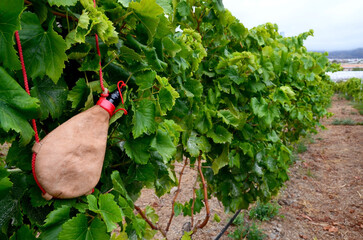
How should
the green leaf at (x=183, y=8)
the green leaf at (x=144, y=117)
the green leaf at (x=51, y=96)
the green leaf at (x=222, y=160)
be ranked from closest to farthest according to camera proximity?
1. the green leaf at (x=51, y=96)
2. the green leaf at (x=144, y=117)
3. the green leaf at (x=183, y=8)
4. the green leaf at (x=222, y=160)

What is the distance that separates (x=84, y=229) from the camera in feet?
2.11

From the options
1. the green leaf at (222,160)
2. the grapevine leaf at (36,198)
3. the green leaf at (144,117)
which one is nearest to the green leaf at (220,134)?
the green leaf at (222,160)

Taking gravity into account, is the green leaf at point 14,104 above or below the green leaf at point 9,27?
below

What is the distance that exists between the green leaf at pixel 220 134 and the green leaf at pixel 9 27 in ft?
4.53

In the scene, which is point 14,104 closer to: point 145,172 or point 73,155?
point 73,155

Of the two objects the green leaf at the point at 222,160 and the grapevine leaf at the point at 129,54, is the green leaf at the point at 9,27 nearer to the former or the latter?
the grapevine leaf at the point at 129,54

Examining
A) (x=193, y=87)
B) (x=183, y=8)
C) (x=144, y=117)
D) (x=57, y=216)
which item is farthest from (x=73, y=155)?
(x=183, y=8)

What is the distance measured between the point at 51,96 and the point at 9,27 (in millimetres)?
240

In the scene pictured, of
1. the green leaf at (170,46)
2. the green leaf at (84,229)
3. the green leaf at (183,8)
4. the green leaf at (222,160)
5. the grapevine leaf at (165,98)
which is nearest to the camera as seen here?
the green leaf at (84,229)

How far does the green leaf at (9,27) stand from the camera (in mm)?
509

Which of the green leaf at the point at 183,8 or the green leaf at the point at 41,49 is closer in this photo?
the green leaf at the point at 41,49

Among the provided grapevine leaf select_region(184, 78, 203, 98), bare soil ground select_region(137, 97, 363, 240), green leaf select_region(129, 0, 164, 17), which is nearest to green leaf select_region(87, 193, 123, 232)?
green leaf select_region(129, 0, 164, 17)

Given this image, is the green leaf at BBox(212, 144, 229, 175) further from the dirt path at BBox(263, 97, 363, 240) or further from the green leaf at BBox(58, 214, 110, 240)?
the dirt path at BBox(263, 97, 363, 240)

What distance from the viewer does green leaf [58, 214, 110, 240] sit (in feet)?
2.02
